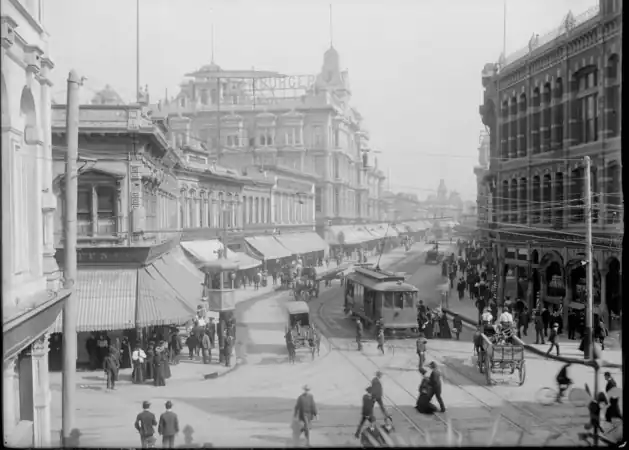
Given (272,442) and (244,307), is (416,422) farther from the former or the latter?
(244,307)

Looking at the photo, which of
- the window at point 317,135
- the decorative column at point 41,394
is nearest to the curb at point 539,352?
the window at point 317,135

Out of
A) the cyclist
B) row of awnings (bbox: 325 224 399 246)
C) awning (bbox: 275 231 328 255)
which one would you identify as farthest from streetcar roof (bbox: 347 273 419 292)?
the cyclist

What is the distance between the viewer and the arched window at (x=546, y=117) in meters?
18.9

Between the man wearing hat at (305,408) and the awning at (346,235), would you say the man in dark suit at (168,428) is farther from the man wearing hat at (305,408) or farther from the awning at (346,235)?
the awning at (346,235)

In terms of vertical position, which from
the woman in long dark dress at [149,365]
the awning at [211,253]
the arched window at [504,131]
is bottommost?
the woman in long dark dress at [149,365]

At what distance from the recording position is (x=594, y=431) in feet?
38.9

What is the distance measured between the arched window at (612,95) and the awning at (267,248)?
917 centimetres

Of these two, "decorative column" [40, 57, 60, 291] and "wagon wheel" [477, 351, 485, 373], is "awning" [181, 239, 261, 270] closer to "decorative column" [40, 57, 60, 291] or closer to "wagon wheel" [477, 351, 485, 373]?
"decorative column" [40, 57, 60, 291]

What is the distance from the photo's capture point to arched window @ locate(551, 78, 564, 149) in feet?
62.2

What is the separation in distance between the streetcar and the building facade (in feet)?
30.5

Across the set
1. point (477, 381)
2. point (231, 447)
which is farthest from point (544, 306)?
point (231, 447)

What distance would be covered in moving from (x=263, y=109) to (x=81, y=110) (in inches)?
197

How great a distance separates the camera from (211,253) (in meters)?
16.8

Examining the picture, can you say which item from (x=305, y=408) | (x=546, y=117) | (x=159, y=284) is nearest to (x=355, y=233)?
(x=159, y=284)
